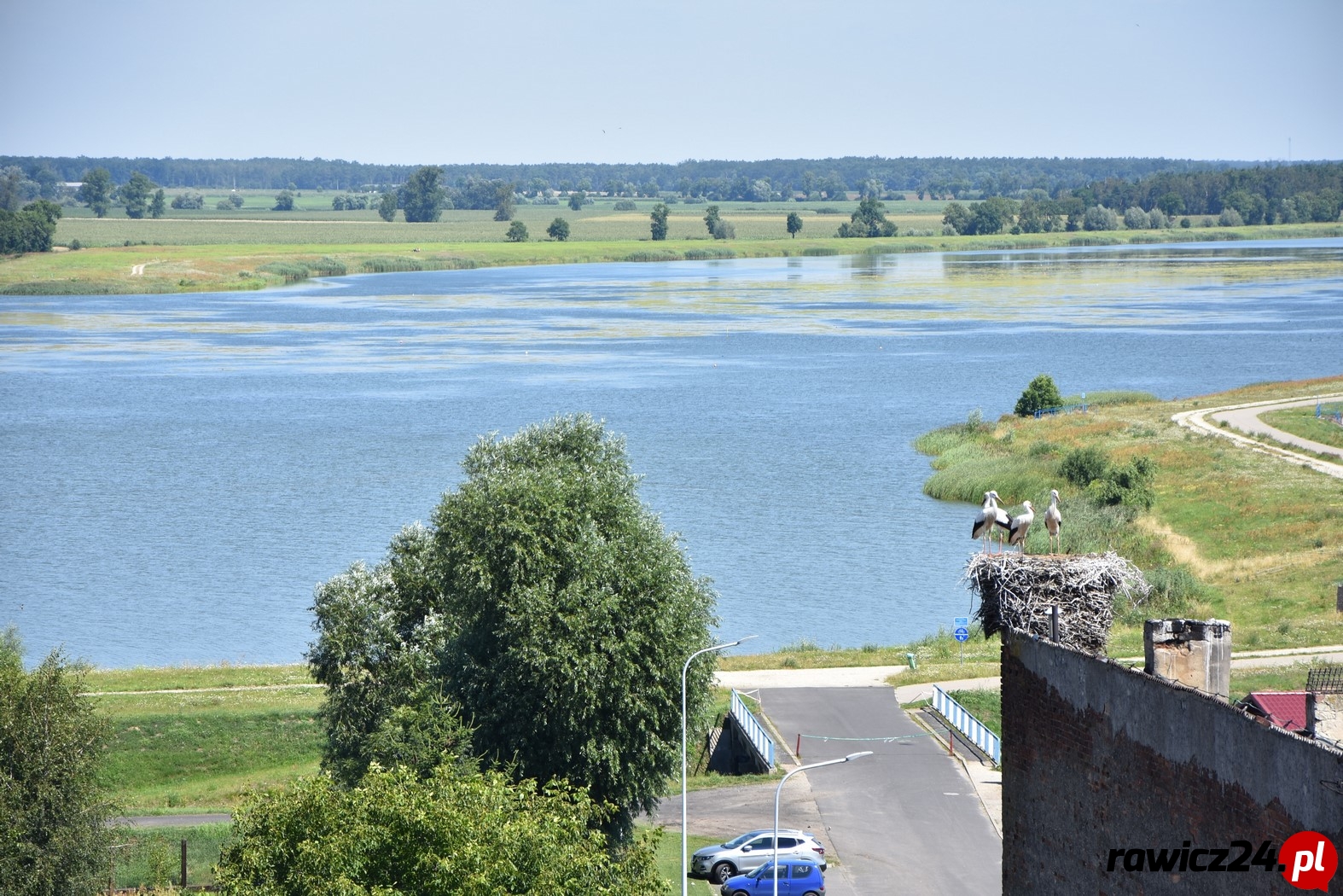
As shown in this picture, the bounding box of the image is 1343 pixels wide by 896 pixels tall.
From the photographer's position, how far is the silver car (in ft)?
90.6

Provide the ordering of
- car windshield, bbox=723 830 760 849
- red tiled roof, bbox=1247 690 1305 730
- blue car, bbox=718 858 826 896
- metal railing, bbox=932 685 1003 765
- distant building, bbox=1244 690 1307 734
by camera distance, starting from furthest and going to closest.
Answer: metal railing, bbox=932 685 1003 765
car windshield, bbox=723 830 760 849
blue car, bbox=718 858 826 896
red tiled roof, bbox=1247 690 1305 730
distant building, bbox=1244 690 1307 734

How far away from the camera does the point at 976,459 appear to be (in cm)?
7256

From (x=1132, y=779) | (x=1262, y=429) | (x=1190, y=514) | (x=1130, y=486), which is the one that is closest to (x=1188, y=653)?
(x=1132, y=779)

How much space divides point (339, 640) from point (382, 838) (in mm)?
16488

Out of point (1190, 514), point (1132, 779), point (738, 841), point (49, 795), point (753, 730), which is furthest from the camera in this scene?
point (1190, 514)

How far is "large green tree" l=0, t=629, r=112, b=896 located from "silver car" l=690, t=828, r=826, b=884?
1052 centimetres

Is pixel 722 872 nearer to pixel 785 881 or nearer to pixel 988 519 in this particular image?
pixel 785 881

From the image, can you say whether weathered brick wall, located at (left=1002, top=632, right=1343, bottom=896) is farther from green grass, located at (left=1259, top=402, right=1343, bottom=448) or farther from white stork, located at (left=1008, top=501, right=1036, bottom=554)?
green grass, located at (left=1259, top=402, right=1343, bottom=448)

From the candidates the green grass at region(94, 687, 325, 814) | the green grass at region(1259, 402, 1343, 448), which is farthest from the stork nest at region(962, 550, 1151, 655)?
the green grass at region(1259, 402, 1343, 448)

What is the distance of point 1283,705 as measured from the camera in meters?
14.5

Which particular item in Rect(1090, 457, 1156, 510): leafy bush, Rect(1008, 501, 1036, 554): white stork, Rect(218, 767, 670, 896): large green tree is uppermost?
Rect(1008, 501, 1036, 554): white stork

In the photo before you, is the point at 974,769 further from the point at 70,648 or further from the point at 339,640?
the point at 70,648

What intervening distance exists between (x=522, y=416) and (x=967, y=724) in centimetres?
5401

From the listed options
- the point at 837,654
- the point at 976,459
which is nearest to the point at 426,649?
the point at 837,654
